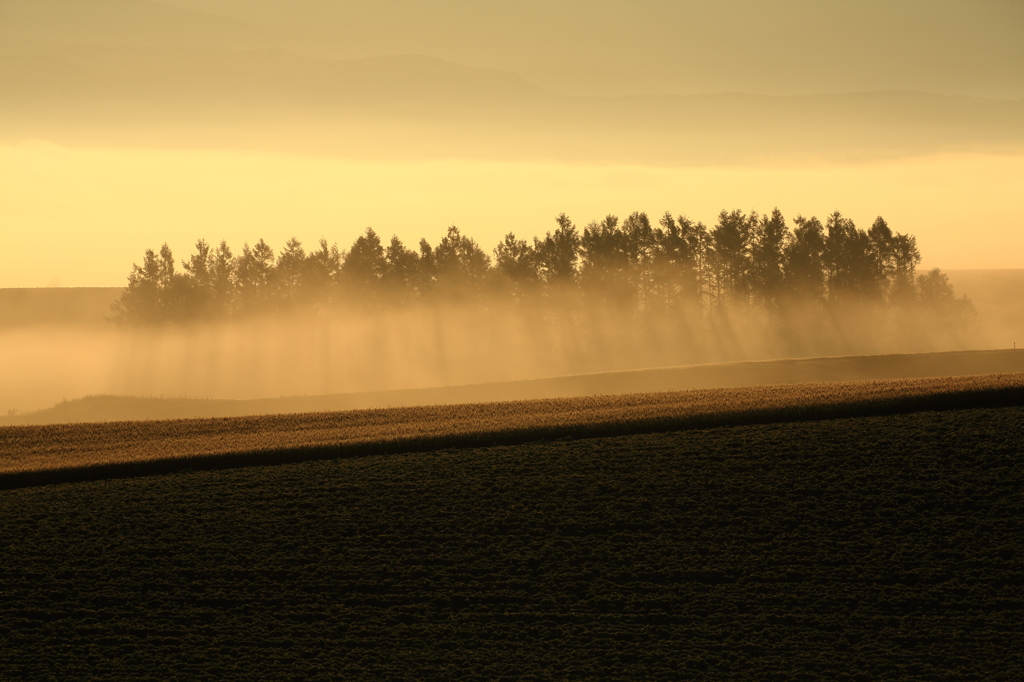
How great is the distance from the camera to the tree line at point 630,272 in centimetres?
9369

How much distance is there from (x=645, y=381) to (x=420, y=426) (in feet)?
87.7

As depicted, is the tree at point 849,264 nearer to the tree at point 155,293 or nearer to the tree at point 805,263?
the tree at point 805,263

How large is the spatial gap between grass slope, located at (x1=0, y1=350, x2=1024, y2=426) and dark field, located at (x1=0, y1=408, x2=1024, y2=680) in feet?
81.4

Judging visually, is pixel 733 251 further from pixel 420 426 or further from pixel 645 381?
pixel 420 426

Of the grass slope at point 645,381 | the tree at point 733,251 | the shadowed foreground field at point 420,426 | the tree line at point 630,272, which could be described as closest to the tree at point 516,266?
the tree line at point 630,272

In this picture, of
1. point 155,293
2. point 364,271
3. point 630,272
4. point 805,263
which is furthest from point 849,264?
point 155,293

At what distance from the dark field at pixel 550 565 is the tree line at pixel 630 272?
70.3 meters

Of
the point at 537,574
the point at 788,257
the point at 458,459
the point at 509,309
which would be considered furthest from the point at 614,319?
the point at 537,574

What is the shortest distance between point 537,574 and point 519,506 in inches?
116

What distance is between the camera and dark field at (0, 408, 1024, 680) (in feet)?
48.6

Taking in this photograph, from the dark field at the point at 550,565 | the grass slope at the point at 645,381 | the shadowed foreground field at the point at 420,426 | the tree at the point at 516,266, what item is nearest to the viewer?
the dark field at the point at 550,565

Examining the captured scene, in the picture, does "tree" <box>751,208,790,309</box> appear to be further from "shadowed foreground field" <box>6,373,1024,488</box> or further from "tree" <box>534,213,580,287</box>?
"shadowed foreground field" <box>6,373,1024,488</box>

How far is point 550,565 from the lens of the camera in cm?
1753

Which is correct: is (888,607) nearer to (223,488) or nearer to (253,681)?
(253,681)
